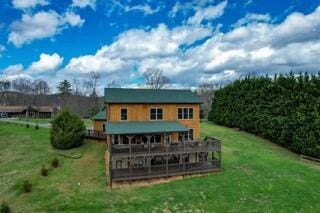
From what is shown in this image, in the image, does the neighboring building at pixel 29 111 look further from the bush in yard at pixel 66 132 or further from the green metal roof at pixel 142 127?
the green metal roof at pixel 142 127

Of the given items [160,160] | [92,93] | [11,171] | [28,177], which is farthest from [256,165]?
[92,93]

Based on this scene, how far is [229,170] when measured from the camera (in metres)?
26.6

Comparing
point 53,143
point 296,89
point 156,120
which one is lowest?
point 53,143

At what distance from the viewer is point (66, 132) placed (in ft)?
104

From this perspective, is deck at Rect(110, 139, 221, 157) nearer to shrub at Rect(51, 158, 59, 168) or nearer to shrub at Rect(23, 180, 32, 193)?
shrub at Rect(51, 158, 59, 168)

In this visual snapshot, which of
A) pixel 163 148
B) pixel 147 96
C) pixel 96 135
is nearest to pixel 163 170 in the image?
pixel 163 148

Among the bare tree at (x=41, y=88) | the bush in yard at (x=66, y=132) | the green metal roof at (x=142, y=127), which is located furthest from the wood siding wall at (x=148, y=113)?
the bare tree at (x=41, y=88)

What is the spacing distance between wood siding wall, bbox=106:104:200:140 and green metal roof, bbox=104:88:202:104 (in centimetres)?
51

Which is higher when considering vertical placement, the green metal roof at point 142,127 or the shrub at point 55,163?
the green metal roof at point 142,127

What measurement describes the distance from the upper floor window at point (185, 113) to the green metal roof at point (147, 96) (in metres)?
0.93

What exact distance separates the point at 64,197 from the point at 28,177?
6033mm

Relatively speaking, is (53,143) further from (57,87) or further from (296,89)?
(57,87)

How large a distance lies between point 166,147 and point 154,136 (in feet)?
11.0

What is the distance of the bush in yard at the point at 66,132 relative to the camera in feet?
103
